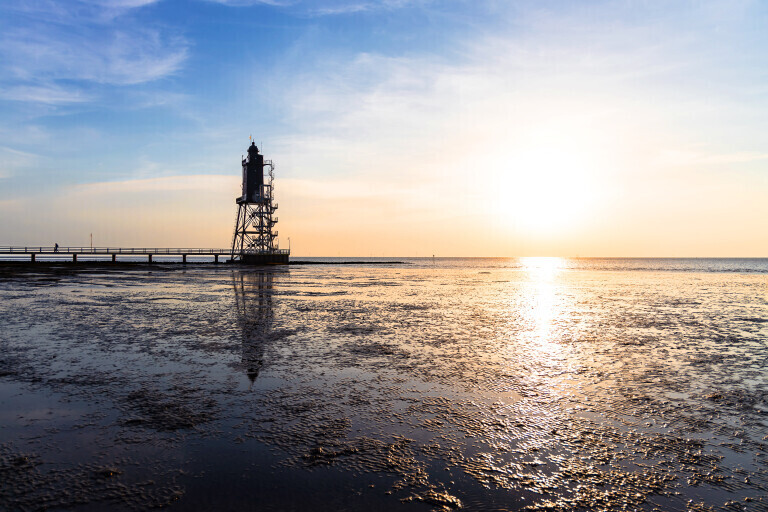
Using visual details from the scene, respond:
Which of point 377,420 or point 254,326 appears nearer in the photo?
point 377,420

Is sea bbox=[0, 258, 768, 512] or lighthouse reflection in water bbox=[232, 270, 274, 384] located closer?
sea bbox=[0, 258, 768, 512]

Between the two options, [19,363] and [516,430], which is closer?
[516,430]

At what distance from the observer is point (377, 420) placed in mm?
6023

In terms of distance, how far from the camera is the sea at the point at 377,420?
165 inches

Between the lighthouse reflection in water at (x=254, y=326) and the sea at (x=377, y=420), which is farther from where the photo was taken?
the lighthouse reflection in water at (x=254, y=326)

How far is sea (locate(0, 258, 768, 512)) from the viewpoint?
4199mm

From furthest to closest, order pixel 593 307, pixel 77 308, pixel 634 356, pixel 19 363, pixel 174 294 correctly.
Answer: pixel 174 294 → pixel 593 307 → pixel 77 308 → pixel 634 356 → pixel 19 363

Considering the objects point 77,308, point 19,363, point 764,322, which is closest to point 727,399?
point 764,322

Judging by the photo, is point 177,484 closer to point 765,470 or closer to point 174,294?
point 765,470

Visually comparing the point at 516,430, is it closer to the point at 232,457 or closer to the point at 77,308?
the point at 232,457

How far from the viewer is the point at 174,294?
937 inches

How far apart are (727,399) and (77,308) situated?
20860 mm

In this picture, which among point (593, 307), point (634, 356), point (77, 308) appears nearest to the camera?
point (634, 356)

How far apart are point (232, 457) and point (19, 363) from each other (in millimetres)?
7031
